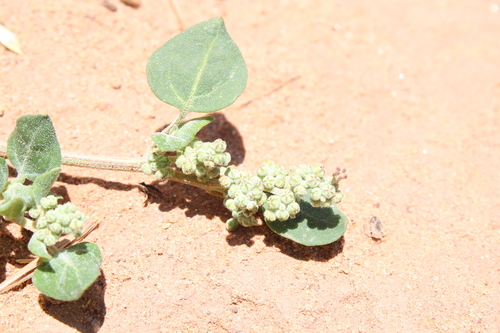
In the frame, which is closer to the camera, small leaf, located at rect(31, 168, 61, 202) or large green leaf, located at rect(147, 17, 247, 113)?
small leaf, located at rect(31, 168, 61, 202)

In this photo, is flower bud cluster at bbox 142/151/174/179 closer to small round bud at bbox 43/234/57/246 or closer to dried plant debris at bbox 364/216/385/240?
small round bud at bbox 43/234/57/246

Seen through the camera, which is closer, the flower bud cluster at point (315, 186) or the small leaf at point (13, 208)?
the small leaf at point (13, 208)

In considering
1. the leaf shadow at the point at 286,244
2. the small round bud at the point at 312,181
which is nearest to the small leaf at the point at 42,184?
the leaf shadow at the point at 286,244

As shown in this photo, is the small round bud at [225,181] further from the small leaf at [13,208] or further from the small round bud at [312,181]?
the small leaf at [13,208]

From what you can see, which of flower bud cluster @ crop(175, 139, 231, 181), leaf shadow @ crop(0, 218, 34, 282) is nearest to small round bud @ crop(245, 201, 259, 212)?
flower bud cluster @ crop(175, 139, 231, 181)

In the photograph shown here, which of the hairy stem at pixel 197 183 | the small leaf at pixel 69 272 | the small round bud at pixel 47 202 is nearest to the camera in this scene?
the small leaf at pixel 69 272
